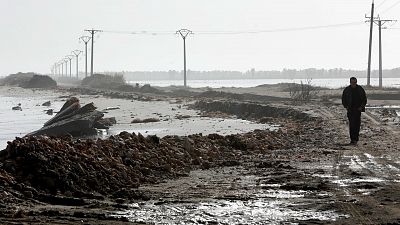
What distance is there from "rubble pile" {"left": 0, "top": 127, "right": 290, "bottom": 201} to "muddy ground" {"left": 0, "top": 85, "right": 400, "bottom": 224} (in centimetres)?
3

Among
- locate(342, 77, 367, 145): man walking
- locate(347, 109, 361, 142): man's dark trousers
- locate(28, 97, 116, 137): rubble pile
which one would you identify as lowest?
locate(28, 97, 116, 137): rubble pile

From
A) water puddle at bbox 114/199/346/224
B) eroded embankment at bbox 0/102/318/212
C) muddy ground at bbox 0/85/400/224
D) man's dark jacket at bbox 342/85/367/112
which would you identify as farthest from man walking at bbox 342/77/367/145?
water puddle at bbox 114/199/346/224

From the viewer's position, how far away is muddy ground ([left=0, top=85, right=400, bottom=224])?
8031mm

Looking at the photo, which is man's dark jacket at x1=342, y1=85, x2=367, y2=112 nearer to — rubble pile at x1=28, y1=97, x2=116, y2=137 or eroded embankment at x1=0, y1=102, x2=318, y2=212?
Answer: eroded embankment at x1=0, y1=102, x2=318, y2=212

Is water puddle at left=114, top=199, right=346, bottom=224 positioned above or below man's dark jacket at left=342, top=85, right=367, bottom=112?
below

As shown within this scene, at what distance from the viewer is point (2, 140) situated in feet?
76.7

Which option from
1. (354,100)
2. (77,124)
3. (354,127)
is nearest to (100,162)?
(354,127)

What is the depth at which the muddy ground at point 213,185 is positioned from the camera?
803 cm

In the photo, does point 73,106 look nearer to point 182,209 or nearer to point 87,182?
point 87,182

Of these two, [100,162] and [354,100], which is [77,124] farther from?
[100,162]

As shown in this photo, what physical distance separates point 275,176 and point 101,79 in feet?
332

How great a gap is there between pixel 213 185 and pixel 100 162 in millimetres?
2086

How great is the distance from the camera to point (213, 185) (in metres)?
10.7

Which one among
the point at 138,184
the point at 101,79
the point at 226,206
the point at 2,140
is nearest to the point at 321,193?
the point at 226,206
